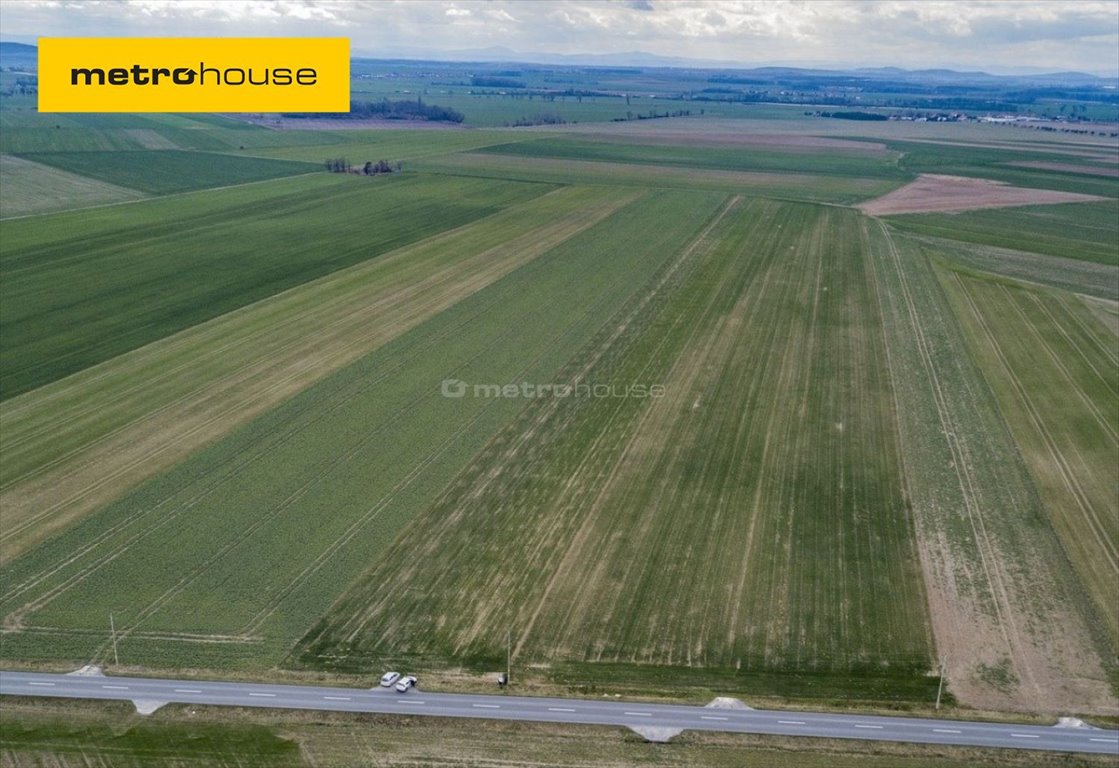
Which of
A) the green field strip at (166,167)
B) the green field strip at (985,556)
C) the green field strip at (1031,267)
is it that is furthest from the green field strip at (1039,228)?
the green field strip at (166,167)

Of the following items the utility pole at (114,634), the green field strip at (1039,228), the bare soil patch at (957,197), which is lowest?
the utility pole at (114,634)

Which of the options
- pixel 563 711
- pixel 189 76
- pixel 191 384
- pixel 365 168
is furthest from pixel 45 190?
pixel 563 711

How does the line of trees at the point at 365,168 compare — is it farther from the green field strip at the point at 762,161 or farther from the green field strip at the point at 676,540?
the green field strip at the point at 676,540

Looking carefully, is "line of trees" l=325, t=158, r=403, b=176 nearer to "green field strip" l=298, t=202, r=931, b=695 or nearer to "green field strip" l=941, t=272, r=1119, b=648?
"green field strip" l=298, t=202, r=931, b=695

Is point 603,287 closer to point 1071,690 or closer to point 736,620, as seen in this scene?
point 736,620

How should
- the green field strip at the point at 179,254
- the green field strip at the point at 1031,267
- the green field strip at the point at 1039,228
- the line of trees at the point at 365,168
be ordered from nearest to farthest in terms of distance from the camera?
the green field strip at the point at 179,254
the green field strip at the point at 1031,267
the green field strip at the point at 1039,228
the line of trees at the point at 365,168

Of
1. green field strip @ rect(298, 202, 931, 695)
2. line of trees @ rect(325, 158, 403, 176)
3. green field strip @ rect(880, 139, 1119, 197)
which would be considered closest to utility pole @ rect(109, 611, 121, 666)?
green field strip @ rect(298, 202, 931, 695)
